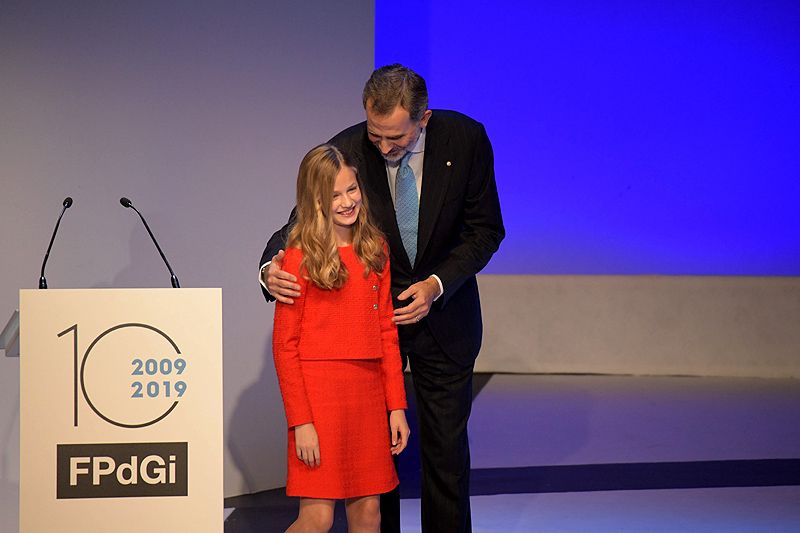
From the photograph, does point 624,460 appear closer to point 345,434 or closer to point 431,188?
point 431,188

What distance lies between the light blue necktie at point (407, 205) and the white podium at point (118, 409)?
0.67 metres

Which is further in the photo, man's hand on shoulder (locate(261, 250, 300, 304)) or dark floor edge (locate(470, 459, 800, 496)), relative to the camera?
dark floor edge (locate(470, 459, 800, 496))

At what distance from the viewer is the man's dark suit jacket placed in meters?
2.88

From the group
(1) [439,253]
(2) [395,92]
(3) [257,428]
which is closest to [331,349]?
(1) [439,253]

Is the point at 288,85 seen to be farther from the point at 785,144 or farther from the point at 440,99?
the point at 785,144

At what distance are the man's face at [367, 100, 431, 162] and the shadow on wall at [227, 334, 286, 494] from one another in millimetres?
1608

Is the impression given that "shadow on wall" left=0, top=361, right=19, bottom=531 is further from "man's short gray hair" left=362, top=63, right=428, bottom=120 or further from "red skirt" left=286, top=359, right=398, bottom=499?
"man's short gray hair" left=362, top=63, right=428, bottom=120

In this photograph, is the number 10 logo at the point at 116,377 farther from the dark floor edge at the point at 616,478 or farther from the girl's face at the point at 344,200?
the dark floor edge at the point at 616,478

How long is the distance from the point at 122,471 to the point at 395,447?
2.37 ft

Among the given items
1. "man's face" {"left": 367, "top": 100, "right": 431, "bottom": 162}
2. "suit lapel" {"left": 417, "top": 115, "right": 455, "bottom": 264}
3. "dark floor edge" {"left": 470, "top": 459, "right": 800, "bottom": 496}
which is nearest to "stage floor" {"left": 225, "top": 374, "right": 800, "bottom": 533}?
"dark floor edge" {"left": 470, "top": 459, "right": 800, "bottom": 496}

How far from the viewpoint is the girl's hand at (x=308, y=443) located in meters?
2.56

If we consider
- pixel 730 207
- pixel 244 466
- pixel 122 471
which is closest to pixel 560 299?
pixel 730 207

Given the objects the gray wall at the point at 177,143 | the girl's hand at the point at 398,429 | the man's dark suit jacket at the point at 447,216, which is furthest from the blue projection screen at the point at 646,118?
the girl's hand at the point at 398,429

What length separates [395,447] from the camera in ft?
9.00
